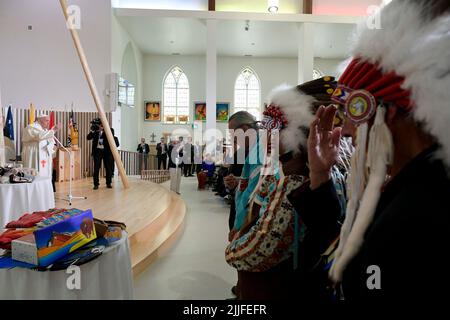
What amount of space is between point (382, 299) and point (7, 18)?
12.3 metres

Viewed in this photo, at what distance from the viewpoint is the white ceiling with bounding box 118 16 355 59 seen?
1103cm

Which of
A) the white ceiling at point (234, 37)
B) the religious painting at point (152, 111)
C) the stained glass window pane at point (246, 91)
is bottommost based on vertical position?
the religious painting at point (152, 111)

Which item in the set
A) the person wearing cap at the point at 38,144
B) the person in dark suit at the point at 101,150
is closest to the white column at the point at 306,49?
the person in dark suit at the point at 101,150

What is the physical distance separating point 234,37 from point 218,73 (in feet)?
11.7

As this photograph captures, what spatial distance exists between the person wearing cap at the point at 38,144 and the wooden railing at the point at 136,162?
18.7 ft

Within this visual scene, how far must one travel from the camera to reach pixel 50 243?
133cm

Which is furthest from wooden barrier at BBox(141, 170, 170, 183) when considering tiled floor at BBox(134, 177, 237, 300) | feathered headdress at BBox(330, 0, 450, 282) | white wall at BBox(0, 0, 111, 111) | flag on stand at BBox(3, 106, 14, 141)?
feathered headdress at BBox(330, 0, 450, 282)

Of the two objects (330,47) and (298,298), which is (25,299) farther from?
(330,47)

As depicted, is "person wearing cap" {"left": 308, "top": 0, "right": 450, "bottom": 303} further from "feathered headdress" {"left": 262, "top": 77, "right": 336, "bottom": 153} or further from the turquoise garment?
the turquoise garment

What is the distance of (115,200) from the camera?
5500 millimetres

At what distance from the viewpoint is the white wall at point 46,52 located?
9.76 meters

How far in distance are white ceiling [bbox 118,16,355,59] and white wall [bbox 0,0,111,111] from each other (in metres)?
1.24

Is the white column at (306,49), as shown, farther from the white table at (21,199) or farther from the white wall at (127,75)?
the white table at (21,199)

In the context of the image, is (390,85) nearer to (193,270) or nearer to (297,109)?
(297,109)
